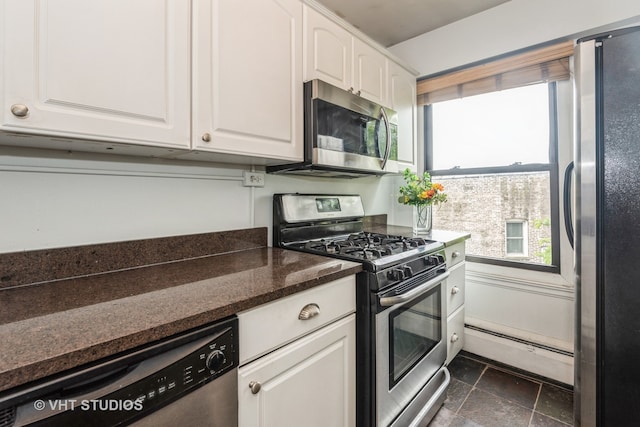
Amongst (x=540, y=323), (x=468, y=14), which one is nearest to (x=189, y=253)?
(x=540, y=323)

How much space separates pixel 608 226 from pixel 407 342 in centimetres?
93

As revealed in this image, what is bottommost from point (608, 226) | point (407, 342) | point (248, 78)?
point (407, 342)

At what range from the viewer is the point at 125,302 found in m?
0.80

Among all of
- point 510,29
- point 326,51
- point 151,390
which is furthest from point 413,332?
point 510,29

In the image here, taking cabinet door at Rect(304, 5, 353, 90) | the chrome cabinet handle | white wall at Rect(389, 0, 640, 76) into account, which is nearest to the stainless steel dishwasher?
the chrome cabinet handle

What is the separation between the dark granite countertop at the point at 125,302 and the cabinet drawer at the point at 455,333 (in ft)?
3.68

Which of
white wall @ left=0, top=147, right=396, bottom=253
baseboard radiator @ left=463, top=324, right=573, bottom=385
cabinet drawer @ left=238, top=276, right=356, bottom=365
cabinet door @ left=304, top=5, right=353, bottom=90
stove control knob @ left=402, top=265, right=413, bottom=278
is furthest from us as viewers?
baseboard radiator @ left=463, top=324, right=573, bottom=385

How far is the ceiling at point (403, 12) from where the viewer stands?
80.0 inches

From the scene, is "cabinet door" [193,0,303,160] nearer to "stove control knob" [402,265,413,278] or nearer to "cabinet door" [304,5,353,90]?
"cabinet door" [304,5,353,90]

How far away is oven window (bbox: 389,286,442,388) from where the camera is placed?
4.32 ft

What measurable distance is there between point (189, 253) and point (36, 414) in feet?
2.77

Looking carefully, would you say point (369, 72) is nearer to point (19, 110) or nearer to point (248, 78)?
point (248, 78)

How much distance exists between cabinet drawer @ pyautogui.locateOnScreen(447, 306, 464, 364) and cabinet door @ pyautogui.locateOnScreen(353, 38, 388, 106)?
1.50 meters

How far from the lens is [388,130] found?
68.6 inches
